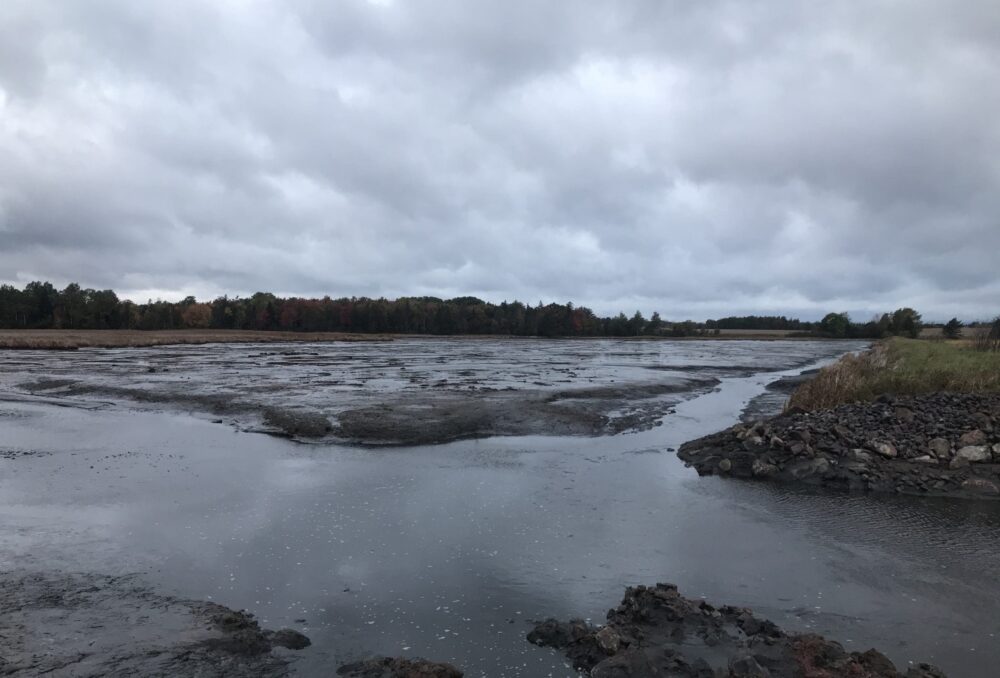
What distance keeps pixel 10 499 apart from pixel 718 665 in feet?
44.5

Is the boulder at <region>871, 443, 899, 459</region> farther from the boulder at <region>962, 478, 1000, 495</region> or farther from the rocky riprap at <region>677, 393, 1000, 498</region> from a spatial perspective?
the boulder at <region>962, 478, 1000, 495</region>

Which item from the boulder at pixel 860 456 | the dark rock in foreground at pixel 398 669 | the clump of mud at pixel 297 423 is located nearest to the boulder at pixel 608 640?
the dark rock in foreground at pixel 398 669

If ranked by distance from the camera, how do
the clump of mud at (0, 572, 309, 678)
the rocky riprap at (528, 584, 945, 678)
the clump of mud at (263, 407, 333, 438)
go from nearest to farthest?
1. the rocky riprap at (528, 584, 945, 678)
2. the clump of mud at (0, 572, 309, 678)
3. the clump of mud at (263, 407, 333, 438)

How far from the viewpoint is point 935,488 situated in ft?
44.8

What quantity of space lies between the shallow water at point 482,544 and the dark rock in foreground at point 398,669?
32cm

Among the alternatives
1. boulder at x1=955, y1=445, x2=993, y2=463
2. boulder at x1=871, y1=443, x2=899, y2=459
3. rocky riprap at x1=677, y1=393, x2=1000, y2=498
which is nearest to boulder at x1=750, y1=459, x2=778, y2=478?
rocky riprap at x1=677, y1=393, x2=1000, y2=498

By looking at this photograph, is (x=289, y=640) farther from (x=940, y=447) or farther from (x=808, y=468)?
(x=940, y=447)

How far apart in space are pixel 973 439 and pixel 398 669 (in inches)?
619

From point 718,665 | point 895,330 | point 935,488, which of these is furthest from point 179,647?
point 895,330

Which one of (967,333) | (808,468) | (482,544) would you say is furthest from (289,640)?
(967,333)

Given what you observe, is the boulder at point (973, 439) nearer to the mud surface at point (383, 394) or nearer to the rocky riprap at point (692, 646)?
the mud surface at point (383, 394)

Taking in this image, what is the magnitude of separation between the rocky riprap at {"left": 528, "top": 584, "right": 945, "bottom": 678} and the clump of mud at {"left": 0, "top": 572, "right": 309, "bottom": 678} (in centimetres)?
319

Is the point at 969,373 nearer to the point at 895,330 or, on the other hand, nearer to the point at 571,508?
the point at 571,508

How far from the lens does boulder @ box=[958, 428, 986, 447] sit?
14805mm
